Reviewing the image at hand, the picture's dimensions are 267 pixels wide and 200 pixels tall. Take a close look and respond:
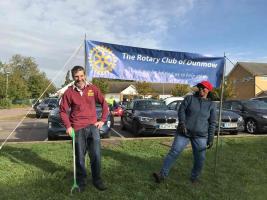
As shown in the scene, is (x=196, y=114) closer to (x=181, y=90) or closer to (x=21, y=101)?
(x=181, y=90)

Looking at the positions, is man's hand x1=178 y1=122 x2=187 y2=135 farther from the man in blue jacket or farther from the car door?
the car door

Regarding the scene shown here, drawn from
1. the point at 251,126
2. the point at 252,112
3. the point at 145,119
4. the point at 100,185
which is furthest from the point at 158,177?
the point at 252,112

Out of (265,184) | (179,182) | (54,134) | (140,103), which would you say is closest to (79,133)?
(179,182)

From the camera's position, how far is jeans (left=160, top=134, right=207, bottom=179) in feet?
20.7

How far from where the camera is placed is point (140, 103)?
1458cm

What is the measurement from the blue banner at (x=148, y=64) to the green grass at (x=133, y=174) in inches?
74.3

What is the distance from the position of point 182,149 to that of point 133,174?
A: 105 cm

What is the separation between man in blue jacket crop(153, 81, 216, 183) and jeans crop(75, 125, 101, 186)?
109 centimetres

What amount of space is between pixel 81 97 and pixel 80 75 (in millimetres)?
341

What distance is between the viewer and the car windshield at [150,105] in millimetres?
14172

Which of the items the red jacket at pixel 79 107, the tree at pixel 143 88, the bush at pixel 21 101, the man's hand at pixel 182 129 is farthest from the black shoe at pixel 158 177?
the tree at pixel 143 88

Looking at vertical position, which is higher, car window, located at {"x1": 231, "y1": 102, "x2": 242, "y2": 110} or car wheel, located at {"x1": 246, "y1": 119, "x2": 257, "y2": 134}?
car window, located at {"x1": 231, "y1": 102, "x2": 242, "y2": 110}

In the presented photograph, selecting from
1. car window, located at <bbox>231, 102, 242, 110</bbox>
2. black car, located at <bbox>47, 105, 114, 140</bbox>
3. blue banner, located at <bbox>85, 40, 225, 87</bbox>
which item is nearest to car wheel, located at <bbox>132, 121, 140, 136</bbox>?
black car, located at <bbox>47, 105, 114, 140</bbox>

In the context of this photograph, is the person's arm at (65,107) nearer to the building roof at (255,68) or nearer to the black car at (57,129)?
the black car at (57,129)
